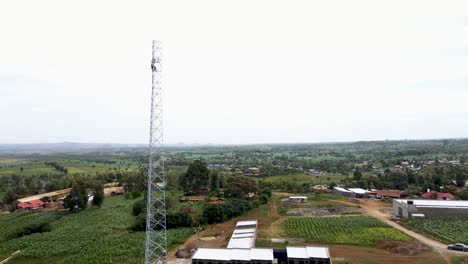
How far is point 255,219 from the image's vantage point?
42.0 meters

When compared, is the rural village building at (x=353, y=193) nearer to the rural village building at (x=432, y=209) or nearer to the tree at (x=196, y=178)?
the rural village building at (x=432, y=209)

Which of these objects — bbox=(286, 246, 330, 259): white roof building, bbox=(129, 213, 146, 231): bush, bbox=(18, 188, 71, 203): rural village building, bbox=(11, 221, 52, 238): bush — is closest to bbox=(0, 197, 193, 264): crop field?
bbox=(11, 221, 52, 238): bush

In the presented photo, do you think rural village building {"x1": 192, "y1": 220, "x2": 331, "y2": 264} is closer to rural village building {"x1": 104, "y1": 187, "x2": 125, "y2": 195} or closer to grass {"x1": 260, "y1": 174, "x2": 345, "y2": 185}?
rural village building {"x1": 104, "y1": 187, "x2": 125, "y2": 195}

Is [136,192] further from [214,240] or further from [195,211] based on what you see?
[214,240]

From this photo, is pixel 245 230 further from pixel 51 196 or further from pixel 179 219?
pixel 51 196

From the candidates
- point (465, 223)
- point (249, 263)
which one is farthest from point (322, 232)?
point (465, 223)

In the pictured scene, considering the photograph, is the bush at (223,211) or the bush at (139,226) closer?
the bush at (139,226)

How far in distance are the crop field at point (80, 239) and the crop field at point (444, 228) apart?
23.7 m

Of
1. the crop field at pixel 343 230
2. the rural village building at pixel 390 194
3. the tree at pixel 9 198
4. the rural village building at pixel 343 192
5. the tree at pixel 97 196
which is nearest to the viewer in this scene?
the crop field at pixel 343 230

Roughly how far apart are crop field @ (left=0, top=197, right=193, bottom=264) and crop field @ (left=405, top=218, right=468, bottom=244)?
23652 mm

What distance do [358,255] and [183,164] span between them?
98.1m

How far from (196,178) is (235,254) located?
3608 centimetres

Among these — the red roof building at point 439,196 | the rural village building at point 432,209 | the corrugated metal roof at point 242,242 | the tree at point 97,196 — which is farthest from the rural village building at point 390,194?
the tree at point 97,196

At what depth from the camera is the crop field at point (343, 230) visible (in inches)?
1278
